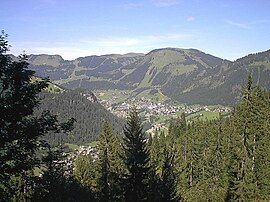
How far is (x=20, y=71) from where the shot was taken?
1419 cm

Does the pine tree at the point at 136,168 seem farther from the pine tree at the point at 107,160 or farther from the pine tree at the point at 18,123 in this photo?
the pine tree at the point at 107,160

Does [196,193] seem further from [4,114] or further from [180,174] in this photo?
[4,114]

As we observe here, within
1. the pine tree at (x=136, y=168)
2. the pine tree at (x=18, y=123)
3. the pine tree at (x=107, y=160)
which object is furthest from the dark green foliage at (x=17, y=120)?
the pine tree at (x=107, y=160)

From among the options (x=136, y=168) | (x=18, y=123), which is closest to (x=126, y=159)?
(x=136, y=168)

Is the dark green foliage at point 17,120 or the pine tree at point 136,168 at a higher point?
the dark green foliage at point 17,120

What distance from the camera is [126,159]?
29000 millimetres

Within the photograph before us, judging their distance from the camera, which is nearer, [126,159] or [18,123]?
[18,123]

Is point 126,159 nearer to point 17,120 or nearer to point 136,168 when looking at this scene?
point 136,168

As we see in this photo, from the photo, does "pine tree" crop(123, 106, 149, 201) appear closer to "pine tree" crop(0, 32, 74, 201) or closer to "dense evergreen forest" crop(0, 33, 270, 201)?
"dense evergreen forest" crop(0, 33, 270, 201)

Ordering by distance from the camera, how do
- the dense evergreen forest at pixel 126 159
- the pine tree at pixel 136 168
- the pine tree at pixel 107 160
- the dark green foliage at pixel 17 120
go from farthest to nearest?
the pine tree at pixel 107 160
the pine tree at pixel 136 168
the dense evergreen forest at pixel 126 159
the dark green foliage at pixel 17 120

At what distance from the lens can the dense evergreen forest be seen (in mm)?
13836

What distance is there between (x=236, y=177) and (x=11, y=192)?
36.9m

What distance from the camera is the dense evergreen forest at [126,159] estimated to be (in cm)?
1384

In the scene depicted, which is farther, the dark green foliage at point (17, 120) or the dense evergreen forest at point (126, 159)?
the dense evergreen forest at point (126, 159)
